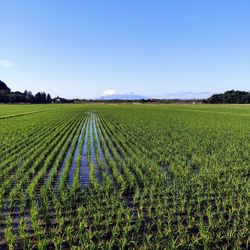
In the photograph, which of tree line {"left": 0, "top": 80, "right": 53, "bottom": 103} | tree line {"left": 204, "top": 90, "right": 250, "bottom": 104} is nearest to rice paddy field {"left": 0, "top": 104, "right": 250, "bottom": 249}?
tree line {"left": 204, "top": 90, "right": 250, "bottom": 104}

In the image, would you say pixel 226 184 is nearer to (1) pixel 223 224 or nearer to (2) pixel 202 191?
(2) pixel 202 191

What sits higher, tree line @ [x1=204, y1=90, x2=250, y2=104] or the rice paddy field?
tree line @ [x1=204, y1=90, x2=250, y2=104]

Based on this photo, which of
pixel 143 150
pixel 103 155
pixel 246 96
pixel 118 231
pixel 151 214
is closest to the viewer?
pixel 118 231

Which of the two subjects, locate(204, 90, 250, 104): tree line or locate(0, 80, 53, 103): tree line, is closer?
locate(204, 90, 250, 104): tree line

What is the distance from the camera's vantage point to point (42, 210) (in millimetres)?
6633

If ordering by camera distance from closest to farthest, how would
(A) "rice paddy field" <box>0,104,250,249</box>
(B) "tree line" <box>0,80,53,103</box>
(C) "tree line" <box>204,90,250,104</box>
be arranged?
Result: (A) "rice paddy field" <box>0,104,250,249</box> < (C) "tree line" <box>204,90,250,104</box> < (B) "tree line" <box>0,80,53,103</box>

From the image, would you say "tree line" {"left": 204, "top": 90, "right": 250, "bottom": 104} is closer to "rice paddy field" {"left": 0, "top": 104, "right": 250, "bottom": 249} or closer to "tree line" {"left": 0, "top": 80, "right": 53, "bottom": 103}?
"tree line" {"left": 0, "top": 80, "right": 53, "bottom": 103}

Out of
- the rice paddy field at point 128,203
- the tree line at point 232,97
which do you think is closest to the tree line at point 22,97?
the tree line at point 232,97

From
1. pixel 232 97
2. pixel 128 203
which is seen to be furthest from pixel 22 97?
pixel 128 203

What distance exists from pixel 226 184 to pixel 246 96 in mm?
130975

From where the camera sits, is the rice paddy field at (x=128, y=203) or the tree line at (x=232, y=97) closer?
the rice paddy field at (x=128, y=203)

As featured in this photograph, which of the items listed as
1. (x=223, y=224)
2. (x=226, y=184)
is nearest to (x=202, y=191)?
(x=226, y=184)

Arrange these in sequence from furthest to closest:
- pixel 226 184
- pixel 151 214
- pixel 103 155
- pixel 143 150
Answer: pixel 143 150
pixel 103 155
pixel 226 184
pixel 151 214

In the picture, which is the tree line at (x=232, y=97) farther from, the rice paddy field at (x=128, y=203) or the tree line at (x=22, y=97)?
the rice paddy field at (x=128, y=203)
